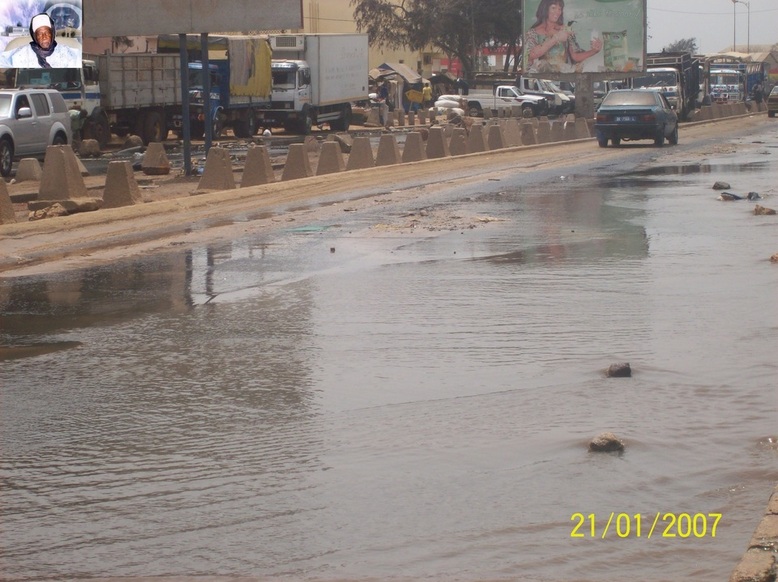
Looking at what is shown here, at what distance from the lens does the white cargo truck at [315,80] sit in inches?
1721

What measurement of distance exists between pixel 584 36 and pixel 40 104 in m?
34.3

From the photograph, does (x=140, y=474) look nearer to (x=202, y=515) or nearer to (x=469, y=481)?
(x=202, y=515)

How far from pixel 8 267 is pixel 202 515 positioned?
26.3 feet

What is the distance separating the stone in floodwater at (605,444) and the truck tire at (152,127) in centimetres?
3407

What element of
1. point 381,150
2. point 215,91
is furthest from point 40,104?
point 215,91

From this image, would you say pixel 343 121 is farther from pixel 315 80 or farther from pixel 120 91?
pixel 120 91

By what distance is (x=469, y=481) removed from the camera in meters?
5.32

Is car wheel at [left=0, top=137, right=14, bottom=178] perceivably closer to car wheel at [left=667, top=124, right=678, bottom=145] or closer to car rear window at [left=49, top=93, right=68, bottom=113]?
car rear window at [left=49, top=93, right=68, bottom=113]

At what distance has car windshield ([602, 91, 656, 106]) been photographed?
110 feet

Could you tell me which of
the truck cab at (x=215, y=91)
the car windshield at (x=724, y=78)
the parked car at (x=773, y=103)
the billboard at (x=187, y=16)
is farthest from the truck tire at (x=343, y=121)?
the car windshield at (x=724, y=78)

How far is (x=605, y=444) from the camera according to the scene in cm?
568

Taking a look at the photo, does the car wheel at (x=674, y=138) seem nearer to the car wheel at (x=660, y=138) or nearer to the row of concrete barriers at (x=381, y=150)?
the car wheel at (x=660, y=138)

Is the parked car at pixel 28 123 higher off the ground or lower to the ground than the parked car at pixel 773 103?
lower
